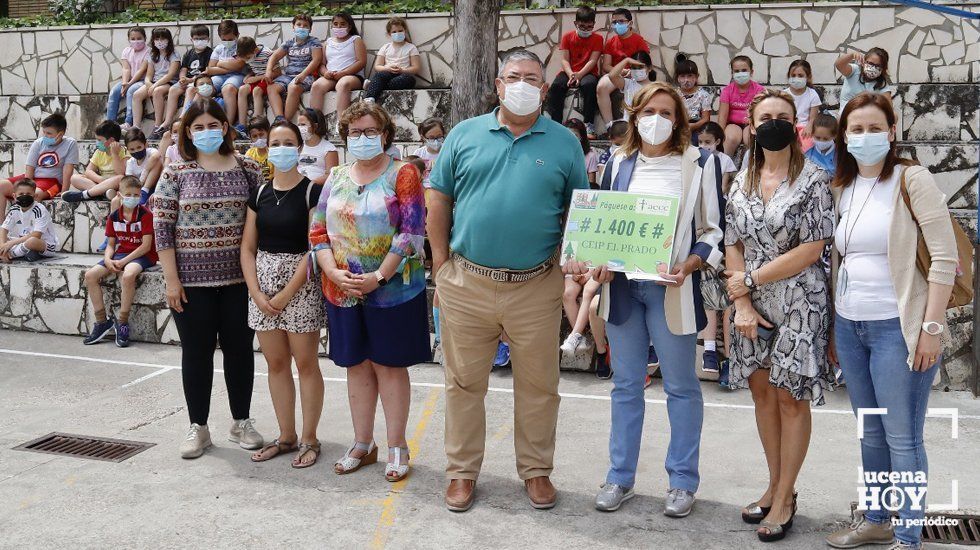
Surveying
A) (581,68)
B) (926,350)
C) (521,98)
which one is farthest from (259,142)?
(926,350)

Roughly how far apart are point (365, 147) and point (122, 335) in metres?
4.89

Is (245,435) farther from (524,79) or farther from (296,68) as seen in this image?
(296,68)

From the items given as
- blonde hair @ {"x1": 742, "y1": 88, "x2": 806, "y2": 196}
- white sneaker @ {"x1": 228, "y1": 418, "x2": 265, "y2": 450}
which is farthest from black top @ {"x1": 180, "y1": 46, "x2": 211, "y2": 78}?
blonde hair @ {"x1": 742, "y1": 88, "x2": 806, "y2": 196}

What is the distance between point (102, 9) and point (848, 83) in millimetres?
11643

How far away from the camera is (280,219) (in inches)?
219

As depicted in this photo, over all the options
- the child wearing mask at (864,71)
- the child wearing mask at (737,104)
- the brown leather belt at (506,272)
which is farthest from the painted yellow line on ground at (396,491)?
the child wearing mask at (864,71)

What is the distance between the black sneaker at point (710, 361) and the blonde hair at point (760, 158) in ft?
9.65

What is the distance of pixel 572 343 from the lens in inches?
302

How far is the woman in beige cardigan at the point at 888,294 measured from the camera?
406cm

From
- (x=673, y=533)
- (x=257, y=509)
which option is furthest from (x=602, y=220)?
(x=257, y=509)

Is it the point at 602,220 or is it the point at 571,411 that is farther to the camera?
the point at 571,411

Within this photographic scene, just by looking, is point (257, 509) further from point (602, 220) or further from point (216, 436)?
point (602, 220)

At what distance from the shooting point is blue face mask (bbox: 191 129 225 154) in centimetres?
568

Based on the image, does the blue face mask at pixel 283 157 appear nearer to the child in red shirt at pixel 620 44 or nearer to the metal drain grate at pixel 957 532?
the metal drain grate at pixel 957 532
